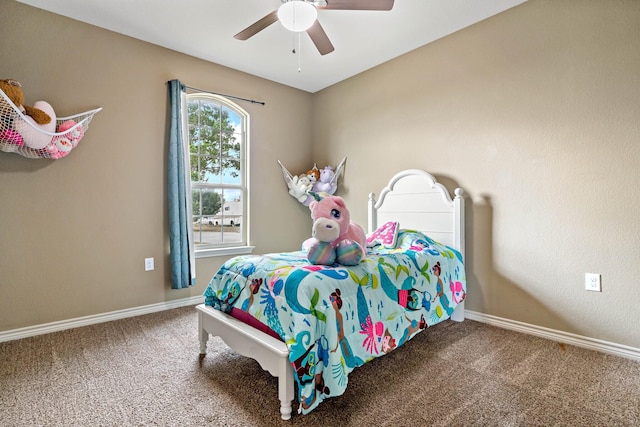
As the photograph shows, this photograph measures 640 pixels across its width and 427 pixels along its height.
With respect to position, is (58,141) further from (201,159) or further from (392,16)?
(392,16)

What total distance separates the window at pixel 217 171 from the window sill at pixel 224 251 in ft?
0.09

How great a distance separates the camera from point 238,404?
63.4 inches

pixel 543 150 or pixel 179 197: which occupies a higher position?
pixel 543 150

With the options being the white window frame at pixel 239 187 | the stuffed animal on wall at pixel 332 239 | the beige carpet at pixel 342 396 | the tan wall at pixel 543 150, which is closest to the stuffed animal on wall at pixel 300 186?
the white window frame at pixel 239 187

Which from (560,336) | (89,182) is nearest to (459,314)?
(560,336)

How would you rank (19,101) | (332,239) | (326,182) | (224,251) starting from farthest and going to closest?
(326,182)
(224,251)
(19,101)
(332,239)

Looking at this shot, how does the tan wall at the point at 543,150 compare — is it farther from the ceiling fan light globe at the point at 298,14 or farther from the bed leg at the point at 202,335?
the bed leg at the point at 202,335

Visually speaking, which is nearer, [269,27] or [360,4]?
[360,4]

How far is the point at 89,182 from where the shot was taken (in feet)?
8.97

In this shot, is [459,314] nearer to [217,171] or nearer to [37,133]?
[217,171]

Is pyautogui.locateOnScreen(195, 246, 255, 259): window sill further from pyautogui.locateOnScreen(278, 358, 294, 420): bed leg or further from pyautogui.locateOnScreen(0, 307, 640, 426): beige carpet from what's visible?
pyautogui.locateOnScreen(278, 358, 294, 420): bed leg

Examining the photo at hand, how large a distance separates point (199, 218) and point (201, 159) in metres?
0.64

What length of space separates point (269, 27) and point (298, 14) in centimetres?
99

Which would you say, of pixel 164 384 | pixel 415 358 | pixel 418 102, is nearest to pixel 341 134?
pixel 418 102
